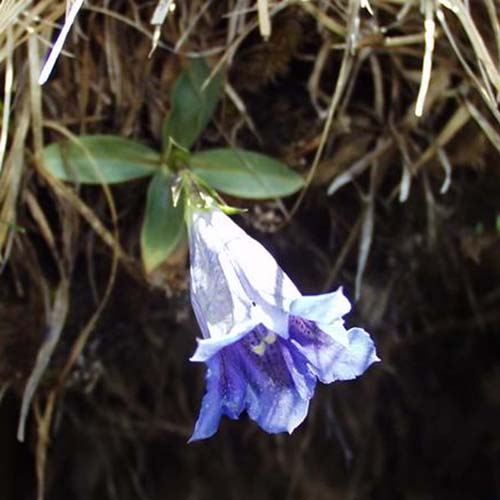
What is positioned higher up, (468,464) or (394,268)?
(394,268)

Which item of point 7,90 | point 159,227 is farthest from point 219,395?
point 7,90

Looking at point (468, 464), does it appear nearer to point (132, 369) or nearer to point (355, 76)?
point (132, 369)

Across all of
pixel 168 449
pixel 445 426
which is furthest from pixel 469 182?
pixel 168 449

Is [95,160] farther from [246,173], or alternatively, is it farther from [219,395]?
[219,395]

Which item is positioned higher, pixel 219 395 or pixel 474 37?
pixel 474 37

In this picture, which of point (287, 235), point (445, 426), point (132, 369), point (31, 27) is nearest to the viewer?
point (31, 27)

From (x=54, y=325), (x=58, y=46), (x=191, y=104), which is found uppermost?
(x=58, y=46)
